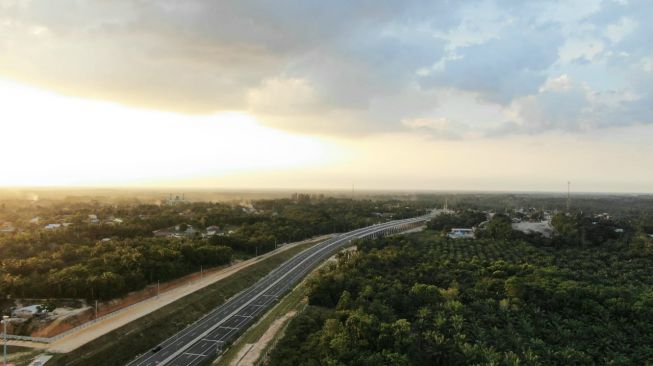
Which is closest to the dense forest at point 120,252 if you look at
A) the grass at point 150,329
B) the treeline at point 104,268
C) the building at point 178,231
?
the treeline at point 104,268

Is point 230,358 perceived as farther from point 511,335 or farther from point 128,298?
point 511,335

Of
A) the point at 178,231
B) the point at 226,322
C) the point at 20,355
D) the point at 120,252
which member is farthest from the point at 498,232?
the point at 20,355

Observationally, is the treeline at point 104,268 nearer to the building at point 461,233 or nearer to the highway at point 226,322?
the highway at point 226,322

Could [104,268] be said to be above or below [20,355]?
above

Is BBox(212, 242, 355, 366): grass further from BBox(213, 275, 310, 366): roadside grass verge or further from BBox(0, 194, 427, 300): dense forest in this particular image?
BBox(0, 194, 427, 300): dense forest

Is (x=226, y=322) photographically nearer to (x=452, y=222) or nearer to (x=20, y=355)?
(x=20, y=355)

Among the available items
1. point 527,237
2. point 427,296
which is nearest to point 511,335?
point 427,296
